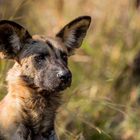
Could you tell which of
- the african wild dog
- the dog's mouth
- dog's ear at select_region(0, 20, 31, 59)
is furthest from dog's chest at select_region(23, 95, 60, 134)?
dog's ear at select_region(0, 20, 31, 59)

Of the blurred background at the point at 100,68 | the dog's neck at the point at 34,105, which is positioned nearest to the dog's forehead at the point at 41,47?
the dog's neck at the point at 34,105

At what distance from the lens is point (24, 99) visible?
29.1 ft

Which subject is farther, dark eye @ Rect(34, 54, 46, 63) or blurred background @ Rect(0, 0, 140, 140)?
blurred background @ Rect(0, 0, 140, 140)

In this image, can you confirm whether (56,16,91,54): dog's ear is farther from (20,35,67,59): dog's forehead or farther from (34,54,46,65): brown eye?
(34,54,46,65): brown eye

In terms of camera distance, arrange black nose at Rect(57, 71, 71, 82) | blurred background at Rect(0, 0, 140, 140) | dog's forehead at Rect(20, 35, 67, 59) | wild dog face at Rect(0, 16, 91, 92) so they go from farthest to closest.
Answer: blurred background at Rect(0, 0, 140, 140) < dog's forehead at Rect(20, 35, 67, 59) < wild dog face at Rect(0, 16, 91, 92) < black nose at Rect(57, 71, 71, 82)

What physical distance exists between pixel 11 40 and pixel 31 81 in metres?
0.47

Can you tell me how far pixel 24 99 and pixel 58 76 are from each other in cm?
50

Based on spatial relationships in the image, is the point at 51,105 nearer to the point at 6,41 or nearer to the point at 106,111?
the point at 6,41

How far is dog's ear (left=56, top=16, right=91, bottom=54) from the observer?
30.4 ft

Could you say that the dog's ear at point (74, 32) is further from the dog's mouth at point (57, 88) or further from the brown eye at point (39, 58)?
the dog's mouth at point (57, 88)

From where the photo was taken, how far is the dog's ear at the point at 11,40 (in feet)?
29.0

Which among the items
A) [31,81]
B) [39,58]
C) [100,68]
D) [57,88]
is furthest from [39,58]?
[100,68]

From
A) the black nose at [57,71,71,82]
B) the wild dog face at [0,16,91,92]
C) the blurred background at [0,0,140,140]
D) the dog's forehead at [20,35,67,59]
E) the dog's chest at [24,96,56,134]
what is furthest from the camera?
the blurred background at [0,0,140,140]

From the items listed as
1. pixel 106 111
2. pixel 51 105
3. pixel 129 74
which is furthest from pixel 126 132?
pixel 51 105
